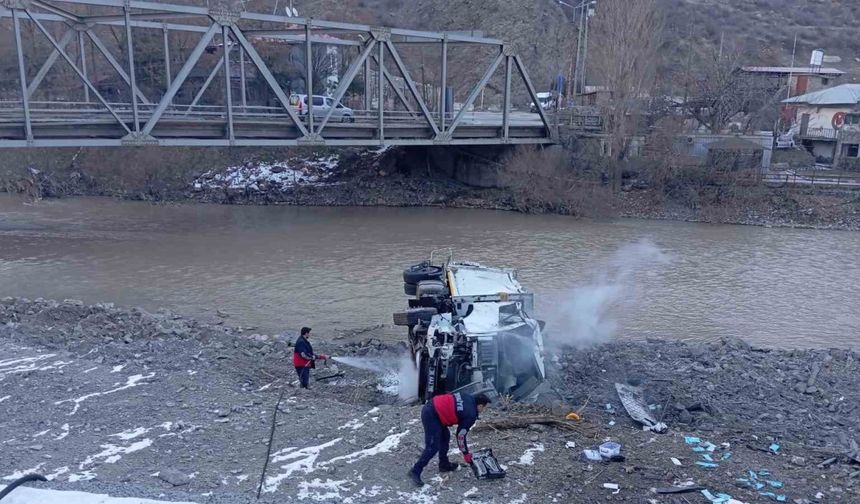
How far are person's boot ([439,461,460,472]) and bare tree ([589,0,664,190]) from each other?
3075cm

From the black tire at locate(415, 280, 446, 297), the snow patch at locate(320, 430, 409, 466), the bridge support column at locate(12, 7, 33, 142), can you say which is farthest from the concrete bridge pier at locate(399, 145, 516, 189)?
the snow patch at locate(320, 430, 409, 466)

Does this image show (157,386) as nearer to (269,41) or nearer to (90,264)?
(90,264)

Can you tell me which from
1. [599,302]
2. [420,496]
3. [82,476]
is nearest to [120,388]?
[82,476]

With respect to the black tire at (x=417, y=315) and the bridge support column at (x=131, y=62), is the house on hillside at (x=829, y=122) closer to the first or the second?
the black tire at (x=417, y=315)

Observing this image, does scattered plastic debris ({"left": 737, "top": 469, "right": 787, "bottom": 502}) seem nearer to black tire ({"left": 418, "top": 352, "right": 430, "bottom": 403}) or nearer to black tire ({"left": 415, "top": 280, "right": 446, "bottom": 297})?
black tire ({"left": 418, "top": 352, "right": 430, "bottom": 403})

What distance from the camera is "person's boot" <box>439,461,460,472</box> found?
7.48 meters

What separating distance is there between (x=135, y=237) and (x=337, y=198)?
12402 millimetres

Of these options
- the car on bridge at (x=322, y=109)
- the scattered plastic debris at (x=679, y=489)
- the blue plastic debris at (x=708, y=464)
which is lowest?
the blue plastic debris at (x=708, y=464)

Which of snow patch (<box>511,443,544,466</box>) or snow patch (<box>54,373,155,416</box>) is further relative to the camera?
snow patch (<box>54,373,155,416</box>)

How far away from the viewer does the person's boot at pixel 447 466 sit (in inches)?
294

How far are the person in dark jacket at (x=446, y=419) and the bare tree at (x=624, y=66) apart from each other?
30950 millimetres

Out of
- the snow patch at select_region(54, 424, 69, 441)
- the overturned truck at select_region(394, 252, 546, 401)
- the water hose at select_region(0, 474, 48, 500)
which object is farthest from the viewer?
the overturned truck at select_region(394, 252, 546, 401)

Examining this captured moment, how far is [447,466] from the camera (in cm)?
749

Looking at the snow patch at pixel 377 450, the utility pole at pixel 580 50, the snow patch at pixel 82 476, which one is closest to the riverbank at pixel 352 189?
the utility pole at pixel 580 50
